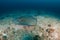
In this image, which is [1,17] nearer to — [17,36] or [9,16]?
[9,16]

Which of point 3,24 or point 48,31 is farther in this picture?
point 3,24

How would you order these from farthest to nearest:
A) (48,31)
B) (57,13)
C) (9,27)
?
(57,13) → (9,27) → (48,31)

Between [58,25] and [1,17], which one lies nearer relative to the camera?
[58,25]

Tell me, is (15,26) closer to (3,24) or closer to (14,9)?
(3,24)

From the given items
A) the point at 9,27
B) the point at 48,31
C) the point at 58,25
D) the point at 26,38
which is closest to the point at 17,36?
the point at 26,38

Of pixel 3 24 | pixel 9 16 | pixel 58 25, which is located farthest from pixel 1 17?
pixel 58 25

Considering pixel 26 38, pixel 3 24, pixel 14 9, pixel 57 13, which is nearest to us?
pixel 26 38

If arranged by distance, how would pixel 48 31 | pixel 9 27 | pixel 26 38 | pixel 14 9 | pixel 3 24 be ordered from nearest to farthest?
1. pixel 26 38
2. pixel 48 31
3. pixel 9 27
4. pixel 3 24
5. pixel 14 9

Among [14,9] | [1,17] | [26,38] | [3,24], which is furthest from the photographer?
[14,9]
